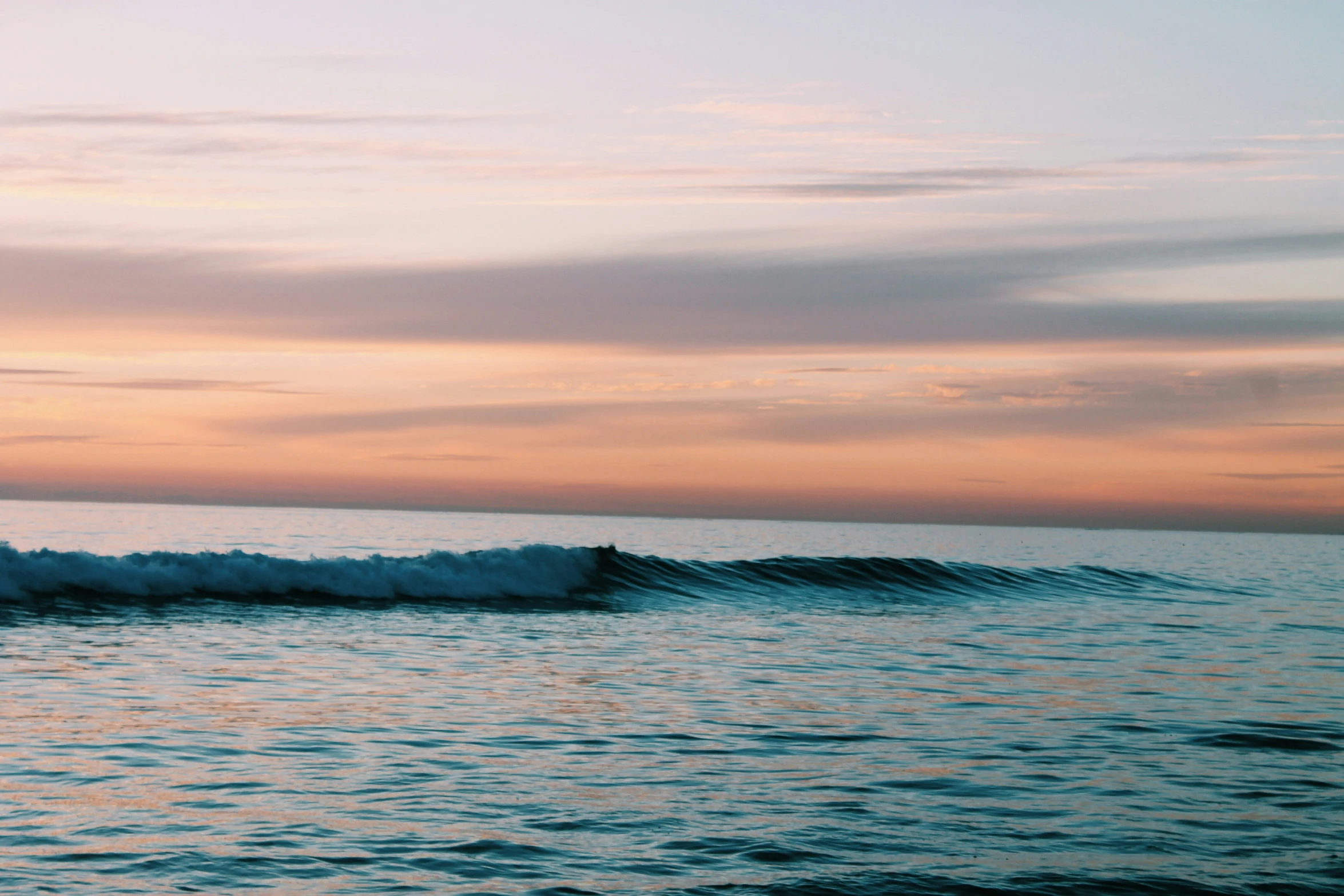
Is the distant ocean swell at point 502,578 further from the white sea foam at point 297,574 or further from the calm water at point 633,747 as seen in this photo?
the calm water at point 633,747

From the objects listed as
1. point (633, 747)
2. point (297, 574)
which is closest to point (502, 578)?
point (297, 574)

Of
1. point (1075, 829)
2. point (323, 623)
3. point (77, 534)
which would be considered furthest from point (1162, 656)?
point (77, 534)

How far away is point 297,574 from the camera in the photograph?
28.0 meters

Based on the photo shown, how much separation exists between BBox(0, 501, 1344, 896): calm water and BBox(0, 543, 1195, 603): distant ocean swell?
0.61 ft

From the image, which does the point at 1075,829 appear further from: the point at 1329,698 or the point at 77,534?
the point at 77,534

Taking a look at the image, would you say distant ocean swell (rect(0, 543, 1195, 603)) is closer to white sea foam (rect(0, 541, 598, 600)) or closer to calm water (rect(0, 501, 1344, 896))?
white sea foam (rect(0, 541, 598, 600))

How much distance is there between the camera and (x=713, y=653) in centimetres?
1916

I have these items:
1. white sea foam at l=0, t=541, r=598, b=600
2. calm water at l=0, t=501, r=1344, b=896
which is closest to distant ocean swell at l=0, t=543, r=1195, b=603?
white sea foam at l=0, t=541, r=598, b=600

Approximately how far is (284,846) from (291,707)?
5336mm

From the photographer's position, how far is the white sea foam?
984 inches

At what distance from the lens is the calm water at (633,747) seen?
7605 millimetres

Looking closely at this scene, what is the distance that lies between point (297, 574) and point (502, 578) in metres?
5.60

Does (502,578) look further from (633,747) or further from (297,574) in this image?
(633,747)

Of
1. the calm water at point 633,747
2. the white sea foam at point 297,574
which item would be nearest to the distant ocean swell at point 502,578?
the white sea foam at point 297,574
